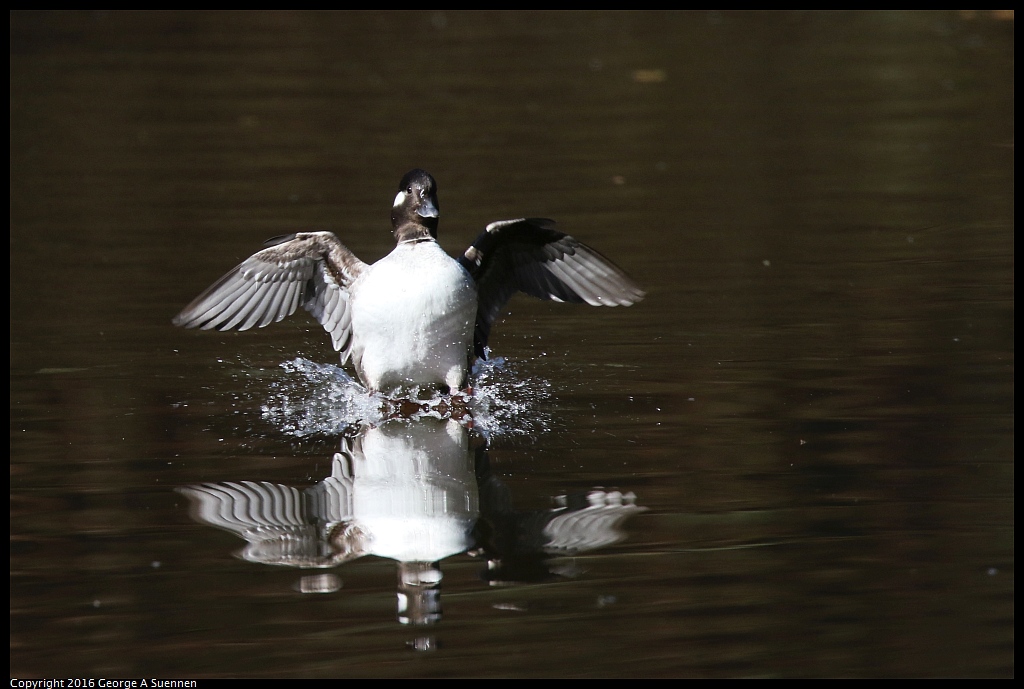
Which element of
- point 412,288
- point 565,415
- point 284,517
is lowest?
point 284,517

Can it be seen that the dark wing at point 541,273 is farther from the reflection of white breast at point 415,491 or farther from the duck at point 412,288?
the reflection of white breast at point 415,491

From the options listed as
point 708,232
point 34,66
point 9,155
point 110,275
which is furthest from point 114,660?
point 34,66

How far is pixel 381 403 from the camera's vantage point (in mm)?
6875

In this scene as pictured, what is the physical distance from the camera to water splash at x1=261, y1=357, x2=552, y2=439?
20.9ft

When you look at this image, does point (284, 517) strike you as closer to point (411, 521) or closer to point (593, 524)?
point (411, 521)

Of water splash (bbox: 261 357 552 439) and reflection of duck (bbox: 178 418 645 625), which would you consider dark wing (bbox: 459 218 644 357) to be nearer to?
water splash (bbox: 261 357 552 439)

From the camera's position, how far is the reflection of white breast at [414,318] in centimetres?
643

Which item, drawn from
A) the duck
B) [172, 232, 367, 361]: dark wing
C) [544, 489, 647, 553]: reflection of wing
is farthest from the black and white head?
[544, 489, 647, 553]: reflection of wing

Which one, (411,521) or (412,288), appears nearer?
(411,521)

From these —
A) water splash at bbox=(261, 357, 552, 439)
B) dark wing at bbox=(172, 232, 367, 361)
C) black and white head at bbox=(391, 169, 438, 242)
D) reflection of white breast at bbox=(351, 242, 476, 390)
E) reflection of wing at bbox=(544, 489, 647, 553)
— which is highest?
black and white head at bbox=(391, 169, 438, 242)

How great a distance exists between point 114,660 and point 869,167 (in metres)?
8.70

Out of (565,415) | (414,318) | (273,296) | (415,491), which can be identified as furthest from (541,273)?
(415,491)

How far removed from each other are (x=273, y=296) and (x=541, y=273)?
1400mm

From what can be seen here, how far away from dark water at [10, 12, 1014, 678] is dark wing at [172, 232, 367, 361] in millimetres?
303
